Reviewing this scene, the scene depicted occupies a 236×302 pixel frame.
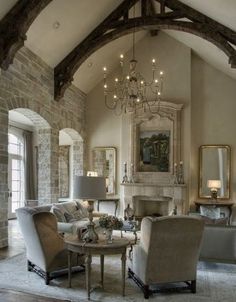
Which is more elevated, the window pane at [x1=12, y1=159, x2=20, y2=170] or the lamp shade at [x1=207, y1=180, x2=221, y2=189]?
the window pane at [x1=12, y1=159, x2=20, y2=170]

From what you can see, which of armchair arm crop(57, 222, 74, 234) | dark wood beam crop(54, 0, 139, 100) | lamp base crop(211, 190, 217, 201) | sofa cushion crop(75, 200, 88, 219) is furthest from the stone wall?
lamp base crop(211, 190, 217, 201)

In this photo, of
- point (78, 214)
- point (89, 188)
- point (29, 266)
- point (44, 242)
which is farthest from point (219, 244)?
point (78, 214)

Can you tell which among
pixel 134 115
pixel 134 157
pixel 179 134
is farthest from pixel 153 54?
pixel 134 157

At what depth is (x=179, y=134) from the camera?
9.38m

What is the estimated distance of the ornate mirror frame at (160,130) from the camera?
9375 millimetres

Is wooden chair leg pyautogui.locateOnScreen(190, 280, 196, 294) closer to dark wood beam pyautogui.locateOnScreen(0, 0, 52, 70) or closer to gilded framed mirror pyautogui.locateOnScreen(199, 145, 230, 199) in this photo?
dark wood beam pyautogui.locateOnScreen(0, 0, 52, 70)

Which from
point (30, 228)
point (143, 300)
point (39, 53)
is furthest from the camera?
point (39, 53)

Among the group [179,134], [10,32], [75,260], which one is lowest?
[75,260]

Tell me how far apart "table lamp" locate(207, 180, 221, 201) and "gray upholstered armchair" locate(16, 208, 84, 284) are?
5.56 metres

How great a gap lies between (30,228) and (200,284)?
2.41 m

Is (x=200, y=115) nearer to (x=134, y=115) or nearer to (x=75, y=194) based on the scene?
(x=134, y=115)

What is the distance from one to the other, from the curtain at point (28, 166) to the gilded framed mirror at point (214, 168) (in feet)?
19.8

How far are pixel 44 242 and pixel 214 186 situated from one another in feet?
19.7

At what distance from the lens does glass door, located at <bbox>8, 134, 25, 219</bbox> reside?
35.6ft
